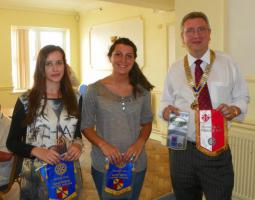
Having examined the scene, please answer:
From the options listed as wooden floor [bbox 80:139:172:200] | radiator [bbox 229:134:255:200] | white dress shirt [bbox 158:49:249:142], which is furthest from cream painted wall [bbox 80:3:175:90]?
white dress shirt [bbox 158:49:249:142]

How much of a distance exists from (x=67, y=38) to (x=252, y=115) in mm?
6236

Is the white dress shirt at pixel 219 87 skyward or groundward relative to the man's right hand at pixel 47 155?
skyward

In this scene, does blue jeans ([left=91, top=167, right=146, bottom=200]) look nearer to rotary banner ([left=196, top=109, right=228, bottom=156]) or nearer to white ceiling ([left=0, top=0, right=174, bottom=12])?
rotary banner ([left=196, top=109, right=228, bottom=156])

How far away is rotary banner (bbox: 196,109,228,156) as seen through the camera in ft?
5.12

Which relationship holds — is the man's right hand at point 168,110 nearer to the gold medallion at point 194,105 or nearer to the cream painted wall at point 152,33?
the gold medallion at point 194,105

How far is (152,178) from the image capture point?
3758mm

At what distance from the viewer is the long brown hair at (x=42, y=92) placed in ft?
4.71

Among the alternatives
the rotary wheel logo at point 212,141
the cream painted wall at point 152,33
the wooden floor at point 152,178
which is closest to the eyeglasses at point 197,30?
the rotary wheel logo at point 212,141

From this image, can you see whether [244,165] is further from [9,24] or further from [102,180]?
[9,24]

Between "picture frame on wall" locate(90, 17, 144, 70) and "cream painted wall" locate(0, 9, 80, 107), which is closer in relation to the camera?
"picture frame on wall" locate(90, 17, 144, 70)

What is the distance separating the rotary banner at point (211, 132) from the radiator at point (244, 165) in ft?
3.71

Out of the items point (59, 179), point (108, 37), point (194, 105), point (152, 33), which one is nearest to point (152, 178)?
point (194, 105)

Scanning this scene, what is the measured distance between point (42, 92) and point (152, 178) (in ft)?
8.56

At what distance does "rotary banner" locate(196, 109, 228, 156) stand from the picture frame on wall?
172 inches
